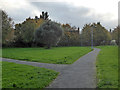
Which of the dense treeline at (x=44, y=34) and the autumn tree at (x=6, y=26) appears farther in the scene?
the autumn tree at (x=6, y=26)

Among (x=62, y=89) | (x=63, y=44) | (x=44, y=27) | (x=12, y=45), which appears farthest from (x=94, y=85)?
(x=63, y=44)

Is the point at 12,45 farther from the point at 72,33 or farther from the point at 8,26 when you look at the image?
the point at 72,33

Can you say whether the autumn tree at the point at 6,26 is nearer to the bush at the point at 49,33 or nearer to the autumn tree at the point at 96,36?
the bush at the point at 49,33

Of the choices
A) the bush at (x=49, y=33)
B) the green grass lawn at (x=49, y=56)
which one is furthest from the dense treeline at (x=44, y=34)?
the green grass lawn at (x=49, y=56)

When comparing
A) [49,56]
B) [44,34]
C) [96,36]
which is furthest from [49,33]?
[96,36]

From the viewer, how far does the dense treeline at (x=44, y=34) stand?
3443cm

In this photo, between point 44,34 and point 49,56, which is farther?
point 44,34

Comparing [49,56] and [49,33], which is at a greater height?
[49,33]

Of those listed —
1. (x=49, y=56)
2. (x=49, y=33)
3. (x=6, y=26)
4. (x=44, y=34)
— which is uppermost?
(x=6, y=26)

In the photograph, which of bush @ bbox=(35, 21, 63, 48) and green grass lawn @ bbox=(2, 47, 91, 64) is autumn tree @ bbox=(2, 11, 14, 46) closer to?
bush @ bbox=(35, 21, 63, 48)

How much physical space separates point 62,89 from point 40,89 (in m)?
0.77

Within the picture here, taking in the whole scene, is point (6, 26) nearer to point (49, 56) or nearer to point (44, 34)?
point (44, 34)

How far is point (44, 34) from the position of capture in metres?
33.4

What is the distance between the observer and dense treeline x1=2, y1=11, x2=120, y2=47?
34.4 m
